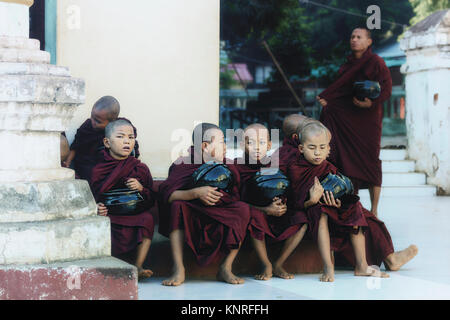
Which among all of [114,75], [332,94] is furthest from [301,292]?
[332,94]

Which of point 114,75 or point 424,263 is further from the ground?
point 114,75

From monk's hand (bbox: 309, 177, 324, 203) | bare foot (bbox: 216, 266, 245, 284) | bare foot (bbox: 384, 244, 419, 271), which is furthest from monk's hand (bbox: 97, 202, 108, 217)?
bare foot (bbox: 384, 244, 419, 271)

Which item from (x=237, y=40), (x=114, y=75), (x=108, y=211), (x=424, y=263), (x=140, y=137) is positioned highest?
(x=237, y=40)

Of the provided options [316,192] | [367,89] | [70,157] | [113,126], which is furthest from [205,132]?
[367,89]

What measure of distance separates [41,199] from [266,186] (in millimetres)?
1557

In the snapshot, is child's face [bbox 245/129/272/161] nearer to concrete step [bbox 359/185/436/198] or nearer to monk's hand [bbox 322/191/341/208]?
monk's hand [bbox 322/191/341/208]

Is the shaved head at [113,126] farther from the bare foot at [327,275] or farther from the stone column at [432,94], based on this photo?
the stone column at [432,94]

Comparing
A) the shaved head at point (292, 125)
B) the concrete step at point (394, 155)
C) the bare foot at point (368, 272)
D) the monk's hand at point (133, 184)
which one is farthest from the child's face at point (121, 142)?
the concrete step at point (394, 155)

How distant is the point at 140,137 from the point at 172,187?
88cm

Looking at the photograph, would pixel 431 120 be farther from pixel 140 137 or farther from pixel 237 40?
pixel 237 40

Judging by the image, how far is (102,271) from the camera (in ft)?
12.4

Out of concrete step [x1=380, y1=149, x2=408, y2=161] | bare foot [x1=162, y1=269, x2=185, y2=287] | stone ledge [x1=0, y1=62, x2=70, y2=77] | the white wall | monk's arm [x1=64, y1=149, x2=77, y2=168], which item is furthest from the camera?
concrete step [x1=380, y1=149, x2=408, y2=161]

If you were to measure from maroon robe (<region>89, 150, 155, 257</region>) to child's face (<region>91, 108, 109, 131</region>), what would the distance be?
1.76ft

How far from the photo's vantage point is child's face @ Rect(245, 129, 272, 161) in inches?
194
